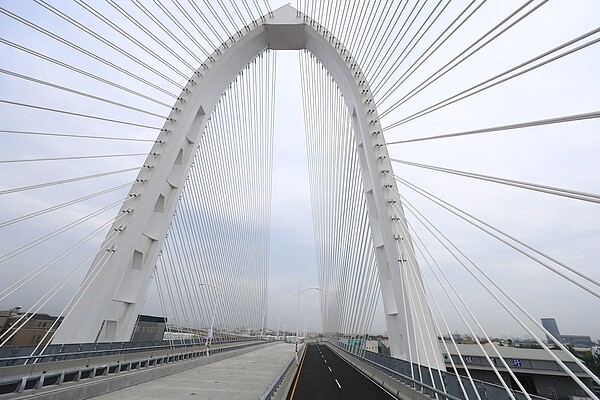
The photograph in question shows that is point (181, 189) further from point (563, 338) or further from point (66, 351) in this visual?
point (563, 338)

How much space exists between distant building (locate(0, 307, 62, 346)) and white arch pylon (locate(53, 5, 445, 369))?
83.6 inches

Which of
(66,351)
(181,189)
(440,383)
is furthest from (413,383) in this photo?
(181,189)

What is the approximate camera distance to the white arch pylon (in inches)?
443

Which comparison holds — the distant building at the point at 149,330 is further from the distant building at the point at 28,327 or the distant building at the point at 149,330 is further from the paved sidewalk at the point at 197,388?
the paved sidewalk at the point at 197,388

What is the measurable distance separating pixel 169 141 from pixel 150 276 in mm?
6703

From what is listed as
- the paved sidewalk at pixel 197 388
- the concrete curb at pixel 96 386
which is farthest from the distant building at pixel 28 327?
the paved sidewalk at pixel 197 388

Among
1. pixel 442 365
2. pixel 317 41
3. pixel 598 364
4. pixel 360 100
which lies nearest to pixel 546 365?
pixel 598 364

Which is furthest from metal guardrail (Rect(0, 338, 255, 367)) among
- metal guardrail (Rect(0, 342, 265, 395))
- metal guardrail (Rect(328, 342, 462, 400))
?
metal guardrail (Rect(328, 342, 462, 400))

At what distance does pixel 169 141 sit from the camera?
618 inches

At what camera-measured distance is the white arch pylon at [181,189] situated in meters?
11.2

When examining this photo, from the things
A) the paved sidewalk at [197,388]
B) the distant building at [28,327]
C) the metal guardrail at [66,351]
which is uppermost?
the distant building at [28,327]

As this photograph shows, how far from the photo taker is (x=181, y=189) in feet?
55.9

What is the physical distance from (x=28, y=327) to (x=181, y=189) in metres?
15.0

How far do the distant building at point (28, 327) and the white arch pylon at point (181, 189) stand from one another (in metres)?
2.12
